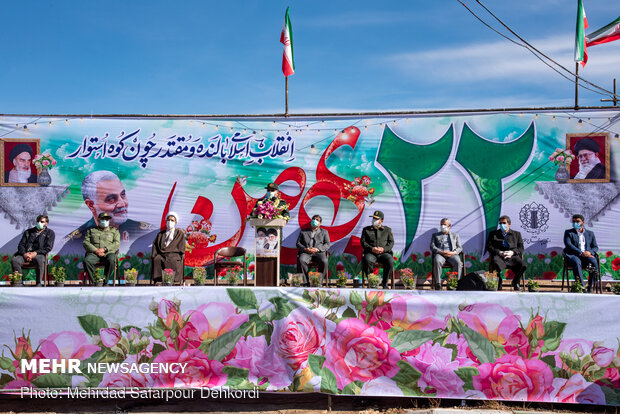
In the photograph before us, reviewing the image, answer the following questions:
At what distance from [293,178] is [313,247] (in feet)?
4.03

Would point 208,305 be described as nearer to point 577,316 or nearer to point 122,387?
point 122,387

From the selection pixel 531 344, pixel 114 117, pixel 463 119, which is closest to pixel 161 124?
pixel 114 117

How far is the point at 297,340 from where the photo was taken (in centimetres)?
513

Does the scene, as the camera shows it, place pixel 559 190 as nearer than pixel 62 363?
No

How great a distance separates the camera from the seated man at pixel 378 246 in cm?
948

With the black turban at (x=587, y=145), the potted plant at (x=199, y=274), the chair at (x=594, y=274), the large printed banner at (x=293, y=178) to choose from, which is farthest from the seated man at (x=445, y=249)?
the potted plant at (x=199, y=274)

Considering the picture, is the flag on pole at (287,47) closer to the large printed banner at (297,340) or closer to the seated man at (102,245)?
the seated man at (102,245)

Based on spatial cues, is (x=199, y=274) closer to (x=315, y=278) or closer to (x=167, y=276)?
(x=167, y=276)

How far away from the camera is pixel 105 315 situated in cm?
514

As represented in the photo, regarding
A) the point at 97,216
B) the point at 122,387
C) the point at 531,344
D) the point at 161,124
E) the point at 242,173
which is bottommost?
the point at 122,387

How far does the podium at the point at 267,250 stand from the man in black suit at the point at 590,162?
4663 mm

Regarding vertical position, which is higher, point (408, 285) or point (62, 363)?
point (408, 285)

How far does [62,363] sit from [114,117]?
609 centimetres

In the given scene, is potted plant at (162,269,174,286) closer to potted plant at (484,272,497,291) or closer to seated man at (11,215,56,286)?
seated man at (11,215,56,286)
